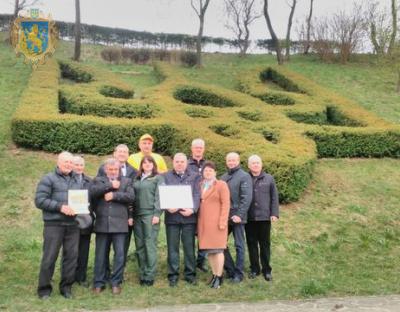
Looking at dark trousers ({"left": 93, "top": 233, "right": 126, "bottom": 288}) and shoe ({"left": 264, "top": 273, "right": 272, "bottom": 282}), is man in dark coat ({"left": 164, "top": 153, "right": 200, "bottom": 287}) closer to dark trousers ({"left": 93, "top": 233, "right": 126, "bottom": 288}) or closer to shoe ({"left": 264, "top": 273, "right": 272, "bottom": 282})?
dark trousers ({"left": 93, "top": 233, "right": 126, "bottom": 288})

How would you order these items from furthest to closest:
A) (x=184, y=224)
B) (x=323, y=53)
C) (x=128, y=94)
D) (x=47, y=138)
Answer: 1. (x=323, y=53)
2. (x=128, y=94)
3. (x=47, y=138)
4. (x=184, y=224)

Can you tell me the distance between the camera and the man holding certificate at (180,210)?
717cm

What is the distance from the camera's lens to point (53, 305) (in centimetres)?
→ 639

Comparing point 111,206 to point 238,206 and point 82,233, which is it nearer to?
point 82,233

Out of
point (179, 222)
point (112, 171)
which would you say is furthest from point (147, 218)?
point (112, 171)

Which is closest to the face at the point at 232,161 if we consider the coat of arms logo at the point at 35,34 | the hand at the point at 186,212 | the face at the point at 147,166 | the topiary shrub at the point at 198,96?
the hand at the point at 186,212

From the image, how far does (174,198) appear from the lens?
7.17 meters

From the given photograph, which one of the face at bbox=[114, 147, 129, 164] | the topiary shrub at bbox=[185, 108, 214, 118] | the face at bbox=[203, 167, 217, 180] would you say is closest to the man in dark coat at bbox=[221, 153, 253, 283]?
the face at bbox=[203, 167, 217, 180]

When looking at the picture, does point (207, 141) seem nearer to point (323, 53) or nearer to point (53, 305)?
point (53, 305)

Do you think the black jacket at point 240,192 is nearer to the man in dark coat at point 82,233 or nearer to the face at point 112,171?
the face at point 112,171

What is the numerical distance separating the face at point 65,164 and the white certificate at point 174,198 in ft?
3.91

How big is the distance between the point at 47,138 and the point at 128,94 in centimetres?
597

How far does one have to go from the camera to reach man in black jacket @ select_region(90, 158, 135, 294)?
6.86 metres

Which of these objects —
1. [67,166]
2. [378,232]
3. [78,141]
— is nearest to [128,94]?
[78,141]
